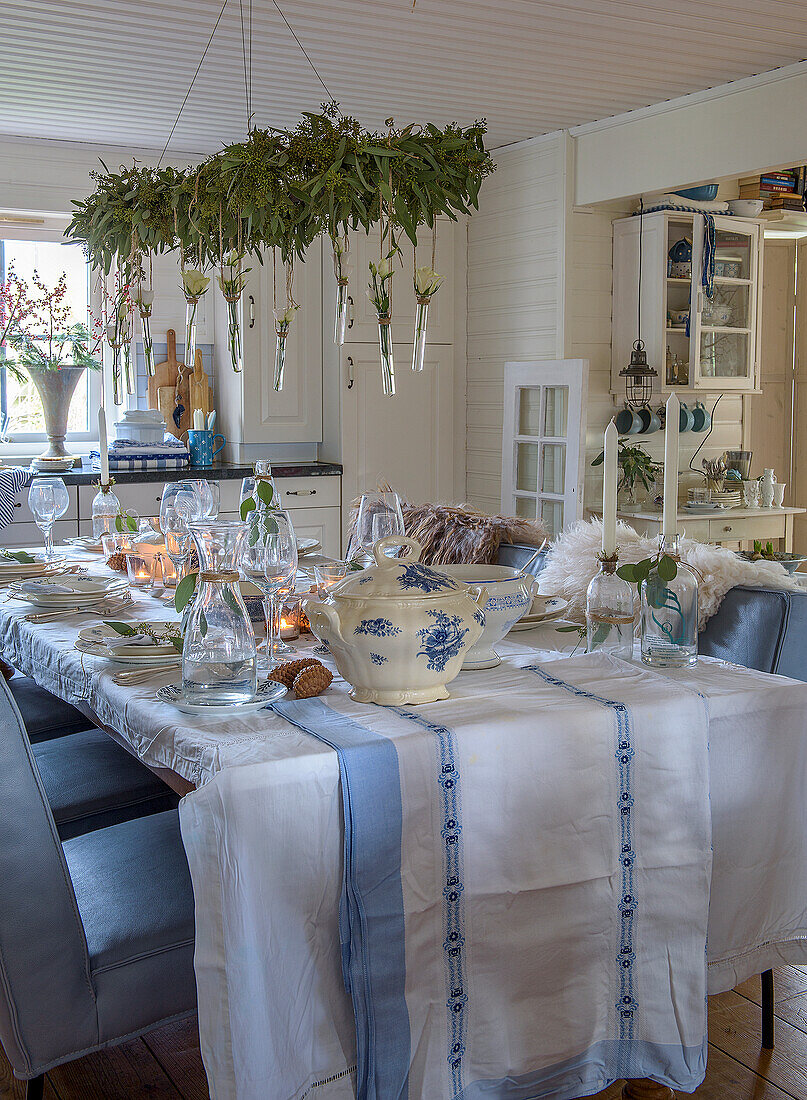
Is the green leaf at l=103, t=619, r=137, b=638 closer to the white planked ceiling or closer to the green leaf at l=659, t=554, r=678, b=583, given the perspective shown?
the green leaf at l=659, t=554, r=678, b=583

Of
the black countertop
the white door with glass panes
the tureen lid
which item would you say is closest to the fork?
the tureen lid

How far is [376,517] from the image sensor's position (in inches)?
84.7

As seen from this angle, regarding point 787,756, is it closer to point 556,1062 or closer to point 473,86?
point 556,1062

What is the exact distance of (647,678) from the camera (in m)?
1.60

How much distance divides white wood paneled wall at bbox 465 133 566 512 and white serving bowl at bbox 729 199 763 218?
39.4 inches

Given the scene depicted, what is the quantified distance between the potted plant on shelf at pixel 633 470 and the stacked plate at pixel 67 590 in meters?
2.93

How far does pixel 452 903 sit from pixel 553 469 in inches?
147

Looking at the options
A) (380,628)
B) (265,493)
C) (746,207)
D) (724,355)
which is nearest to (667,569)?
(380,628)

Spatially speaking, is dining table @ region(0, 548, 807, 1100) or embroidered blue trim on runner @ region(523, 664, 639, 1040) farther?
embroidered blue trim on runner @ region(523, 664, 639, 1040)

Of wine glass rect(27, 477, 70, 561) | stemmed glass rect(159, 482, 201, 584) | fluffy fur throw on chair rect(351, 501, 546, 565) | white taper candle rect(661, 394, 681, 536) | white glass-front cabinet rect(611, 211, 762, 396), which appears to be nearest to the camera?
white taper candle rect(661, 394, 681, 536)

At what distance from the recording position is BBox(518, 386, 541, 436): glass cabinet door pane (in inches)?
197

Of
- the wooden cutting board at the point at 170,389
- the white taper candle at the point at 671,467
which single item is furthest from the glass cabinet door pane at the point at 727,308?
the white taper candle at the point at 671,467

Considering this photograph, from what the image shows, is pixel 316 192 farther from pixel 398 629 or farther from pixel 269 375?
pixel 269 375

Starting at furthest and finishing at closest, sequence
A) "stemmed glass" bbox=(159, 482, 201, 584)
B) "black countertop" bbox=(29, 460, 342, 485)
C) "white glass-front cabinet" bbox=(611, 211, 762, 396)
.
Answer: "white glass-front cabinet" bbox=(611, 211, 762, 396)
"black countertop" bbox=(29, 460, 342, 485)
"stemmed glass" bbox=(159, 482, 201, 584)
